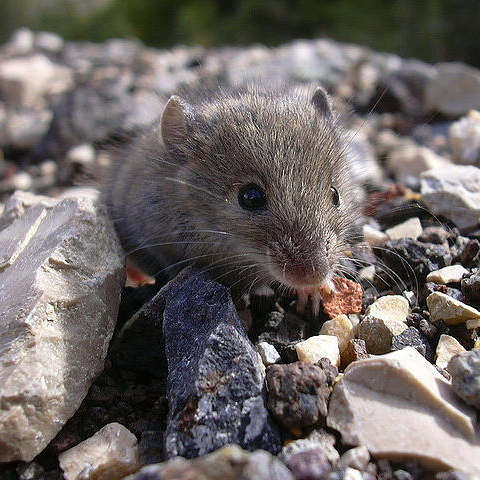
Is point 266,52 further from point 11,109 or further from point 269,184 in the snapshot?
point 269,184

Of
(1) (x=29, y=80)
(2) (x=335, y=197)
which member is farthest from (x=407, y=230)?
(1) (x=29, y=80)

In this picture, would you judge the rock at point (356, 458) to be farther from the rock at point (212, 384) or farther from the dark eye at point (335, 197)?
the dark eye at point (335, 197)

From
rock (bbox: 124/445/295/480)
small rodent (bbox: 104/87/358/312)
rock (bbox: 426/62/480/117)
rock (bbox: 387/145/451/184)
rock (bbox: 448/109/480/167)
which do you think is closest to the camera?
rock (bbox: 124/445/295/480)

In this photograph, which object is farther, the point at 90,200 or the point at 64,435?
the point at 90,200

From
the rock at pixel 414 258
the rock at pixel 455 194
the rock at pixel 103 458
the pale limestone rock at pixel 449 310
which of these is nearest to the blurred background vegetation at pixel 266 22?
the rock at pixel 455 194

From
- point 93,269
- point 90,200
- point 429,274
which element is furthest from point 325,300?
point 90,200

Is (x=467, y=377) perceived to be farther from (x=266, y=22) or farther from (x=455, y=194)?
(x=266, y=22)

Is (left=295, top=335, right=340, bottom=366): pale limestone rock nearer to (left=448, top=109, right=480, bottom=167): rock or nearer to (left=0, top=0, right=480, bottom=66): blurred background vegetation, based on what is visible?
(left=448, top=109, right=480, bottom=167): rock

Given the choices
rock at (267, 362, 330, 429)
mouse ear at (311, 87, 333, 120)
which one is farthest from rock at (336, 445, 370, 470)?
mouse ear at (311, 87, 333, 120)
